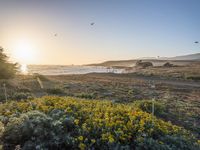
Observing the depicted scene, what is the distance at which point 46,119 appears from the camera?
5043 millimetres

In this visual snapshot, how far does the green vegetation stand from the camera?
15045 mm

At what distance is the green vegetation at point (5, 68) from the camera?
1504cm

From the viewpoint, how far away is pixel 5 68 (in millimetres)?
15094

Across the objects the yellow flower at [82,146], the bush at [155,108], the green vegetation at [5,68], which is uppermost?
the green vegetation at [5,68]

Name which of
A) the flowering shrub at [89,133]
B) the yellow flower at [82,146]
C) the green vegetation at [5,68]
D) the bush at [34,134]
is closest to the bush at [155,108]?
the flowering shrub at [89,133]

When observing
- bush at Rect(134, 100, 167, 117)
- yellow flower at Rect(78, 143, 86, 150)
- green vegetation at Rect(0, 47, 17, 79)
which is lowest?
bush at Rect(134, 100, 167, 117)

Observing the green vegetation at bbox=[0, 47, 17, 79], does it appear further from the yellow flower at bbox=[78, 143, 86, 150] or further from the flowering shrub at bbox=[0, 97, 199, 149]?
the yellow flower at bbox=[78, 143, 86, 150]

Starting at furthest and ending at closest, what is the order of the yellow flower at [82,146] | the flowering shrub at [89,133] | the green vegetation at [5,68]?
the green vegetation at [5,68] < the flowering shrub at [89,133] < the yellow flower at [82,146]

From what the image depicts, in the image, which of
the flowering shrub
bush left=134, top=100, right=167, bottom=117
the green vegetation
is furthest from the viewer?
the green vegetation

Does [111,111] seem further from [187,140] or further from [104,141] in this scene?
[187,140]

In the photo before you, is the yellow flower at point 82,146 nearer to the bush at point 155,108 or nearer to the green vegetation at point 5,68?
the bush at point 155,108

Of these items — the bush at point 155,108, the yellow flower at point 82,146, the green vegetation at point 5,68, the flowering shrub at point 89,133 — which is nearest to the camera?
the yellow flower at point 82,146

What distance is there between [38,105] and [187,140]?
3.87 meters

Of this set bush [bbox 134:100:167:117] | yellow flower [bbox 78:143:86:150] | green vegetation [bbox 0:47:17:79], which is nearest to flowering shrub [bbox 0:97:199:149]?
yellow flower [bbox 78:143:86:150]
